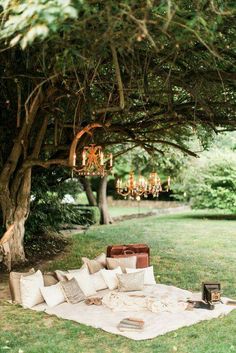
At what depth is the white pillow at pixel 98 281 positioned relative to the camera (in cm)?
954

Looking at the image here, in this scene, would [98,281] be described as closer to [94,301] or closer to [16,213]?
[94,301]

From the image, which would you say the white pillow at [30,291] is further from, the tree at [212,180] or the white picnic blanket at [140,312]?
the tree at [212,180]

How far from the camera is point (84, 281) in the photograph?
932 centimetres

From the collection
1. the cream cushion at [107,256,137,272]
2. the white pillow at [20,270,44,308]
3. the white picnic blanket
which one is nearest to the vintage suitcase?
the cream cushion at [107,256,137,272]

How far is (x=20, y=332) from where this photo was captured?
743 cm

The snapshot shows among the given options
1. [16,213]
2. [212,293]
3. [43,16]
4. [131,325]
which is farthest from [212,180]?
[43,16]

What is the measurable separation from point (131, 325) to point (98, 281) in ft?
7.53

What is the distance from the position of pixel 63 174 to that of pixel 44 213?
56.2 inches

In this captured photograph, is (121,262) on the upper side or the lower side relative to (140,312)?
upper

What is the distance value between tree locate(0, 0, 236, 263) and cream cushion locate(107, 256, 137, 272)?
2444 mm

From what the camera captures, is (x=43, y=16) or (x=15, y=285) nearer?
(x=43, y=16)

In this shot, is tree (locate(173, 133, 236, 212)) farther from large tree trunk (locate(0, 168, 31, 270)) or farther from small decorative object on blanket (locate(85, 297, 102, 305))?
small decorative object on blanket (locate(85, 297, 102, 305))

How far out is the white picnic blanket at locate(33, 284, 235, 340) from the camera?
7504mm

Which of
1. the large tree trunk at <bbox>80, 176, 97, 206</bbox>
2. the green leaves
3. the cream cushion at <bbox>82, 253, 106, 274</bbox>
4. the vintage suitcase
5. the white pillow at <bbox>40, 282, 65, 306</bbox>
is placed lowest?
the white pillow at <bbox>40, 282, 65, 306</bbox>
